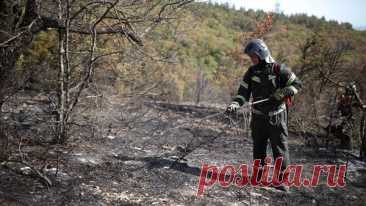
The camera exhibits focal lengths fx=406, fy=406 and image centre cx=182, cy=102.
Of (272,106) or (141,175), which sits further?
(141,175)

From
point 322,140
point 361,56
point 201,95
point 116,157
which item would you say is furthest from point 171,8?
point 201,95

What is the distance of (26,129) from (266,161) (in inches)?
160

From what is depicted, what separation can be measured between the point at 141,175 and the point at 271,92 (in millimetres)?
1964

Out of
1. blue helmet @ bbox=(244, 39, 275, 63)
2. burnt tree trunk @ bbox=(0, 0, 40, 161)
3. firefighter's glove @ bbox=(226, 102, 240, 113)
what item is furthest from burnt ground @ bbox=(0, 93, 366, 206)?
blue helmet @ bbox=(244, 39, 275, 63)

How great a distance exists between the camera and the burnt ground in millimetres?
4379

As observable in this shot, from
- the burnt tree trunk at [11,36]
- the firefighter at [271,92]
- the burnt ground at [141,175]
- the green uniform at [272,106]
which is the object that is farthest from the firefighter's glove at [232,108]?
the burnt tree trunk at [11,36]

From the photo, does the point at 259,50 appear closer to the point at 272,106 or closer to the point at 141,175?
the point at 272,106

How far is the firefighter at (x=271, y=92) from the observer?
16.2ft

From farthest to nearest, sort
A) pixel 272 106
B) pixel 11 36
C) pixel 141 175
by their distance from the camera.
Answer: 1. pixel 141 175
2. pixel 272 106
3. pixel 11 36

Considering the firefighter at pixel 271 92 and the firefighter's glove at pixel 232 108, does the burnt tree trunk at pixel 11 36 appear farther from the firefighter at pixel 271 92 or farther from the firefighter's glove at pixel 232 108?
the firefighter at pixel 271 92

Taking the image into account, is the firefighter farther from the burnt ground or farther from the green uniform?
the burnt ground

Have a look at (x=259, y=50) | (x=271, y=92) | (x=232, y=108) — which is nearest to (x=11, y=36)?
(x=232, y=108)

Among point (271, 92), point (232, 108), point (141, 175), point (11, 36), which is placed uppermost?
point (11, 36)

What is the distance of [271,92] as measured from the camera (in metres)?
5.07
